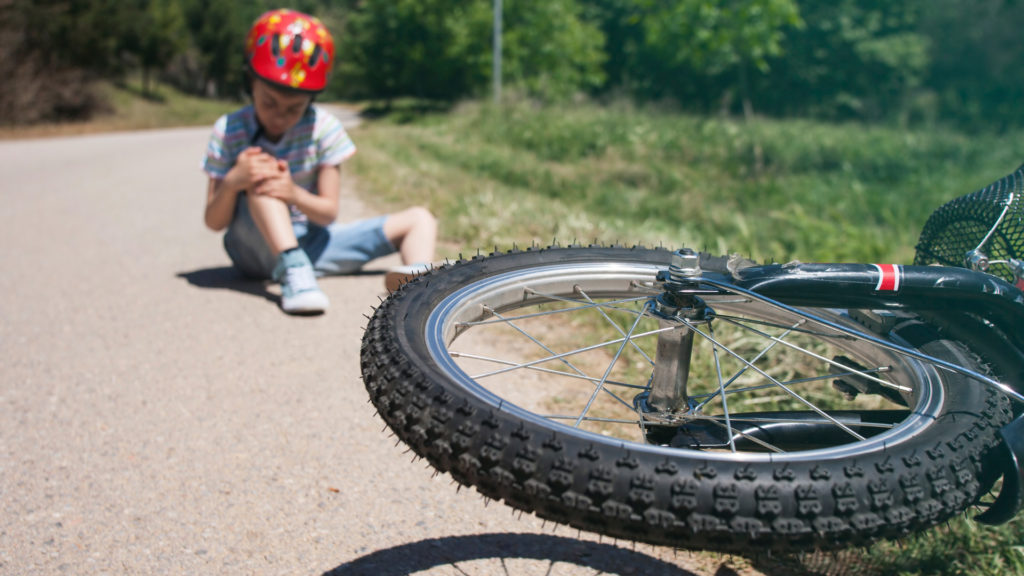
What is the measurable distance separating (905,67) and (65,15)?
34.1 m

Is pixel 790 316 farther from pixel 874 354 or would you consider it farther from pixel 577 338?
pixel 577 338

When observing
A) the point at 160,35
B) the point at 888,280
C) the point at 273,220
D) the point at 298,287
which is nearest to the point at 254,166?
the point at 273,220

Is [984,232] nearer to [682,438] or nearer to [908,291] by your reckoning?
[908,291]

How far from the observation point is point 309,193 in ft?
13.6

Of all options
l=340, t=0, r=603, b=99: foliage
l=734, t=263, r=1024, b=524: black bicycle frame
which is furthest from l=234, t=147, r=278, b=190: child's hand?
l=340, t=0, r=603, b=99: foliage

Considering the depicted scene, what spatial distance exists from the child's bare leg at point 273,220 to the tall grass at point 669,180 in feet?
4.30

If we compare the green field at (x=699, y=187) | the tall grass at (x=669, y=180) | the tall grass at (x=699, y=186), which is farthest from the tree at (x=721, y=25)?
the tall grass at (x=669, y=180)

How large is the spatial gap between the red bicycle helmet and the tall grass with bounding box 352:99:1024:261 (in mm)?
1356

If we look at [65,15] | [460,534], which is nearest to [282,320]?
[460,534]

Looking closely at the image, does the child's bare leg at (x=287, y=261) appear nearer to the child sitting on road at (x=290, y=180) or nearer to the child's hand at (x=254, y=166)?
the child sitting on road at (x=290, y=180)

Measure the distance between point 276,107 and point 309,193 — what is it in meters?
0.45

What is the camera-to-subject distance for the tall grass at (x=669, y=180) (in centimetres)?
571

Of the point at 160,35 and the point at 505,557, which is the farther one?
the point at 160,35

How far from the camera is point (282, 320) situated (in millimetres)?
3914
